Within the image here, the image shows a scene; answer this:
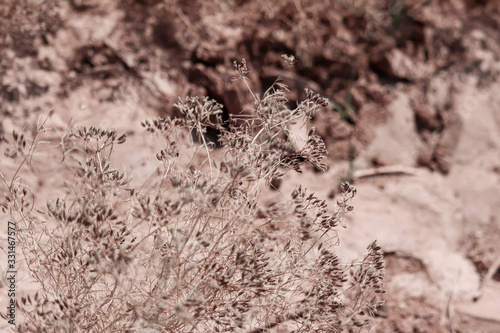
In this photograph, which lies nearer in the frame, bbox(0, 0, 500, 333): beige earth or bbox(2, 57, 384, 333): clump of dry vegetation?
bbox(2, 57, 384, 333): clump of dry vegetation

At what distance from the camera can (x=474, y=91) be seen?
4.66 metres

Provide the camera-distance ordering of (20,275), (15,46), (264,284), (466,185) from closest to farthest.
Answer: (264,284), (20,275), (15,46), (466,185)

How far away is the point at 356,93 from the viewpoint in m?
4.53

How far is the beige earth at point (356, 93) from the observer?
3.65 m

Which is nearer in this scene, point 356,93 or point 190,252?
point 190,252

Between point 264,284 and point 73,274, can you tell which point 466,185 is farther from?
point 73,274

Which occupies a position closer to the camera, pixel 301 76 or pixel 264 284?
pixel 264 284

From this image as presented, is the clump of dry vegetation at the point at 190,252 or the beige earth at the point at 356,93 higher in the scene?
the beige earth at the point at 356,93

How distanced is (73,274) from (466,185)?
11.4 ft

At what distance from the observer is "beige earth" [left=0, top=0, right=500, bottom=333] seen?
12.0 ft

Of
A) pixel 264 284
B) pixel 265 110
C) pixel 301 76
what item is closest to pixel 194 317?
pixel 264 284

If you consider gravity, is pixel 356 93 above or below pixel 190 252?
above

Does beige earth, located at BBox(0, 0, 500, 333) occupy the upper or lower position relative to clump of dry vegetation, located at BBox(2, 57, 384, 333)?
upper

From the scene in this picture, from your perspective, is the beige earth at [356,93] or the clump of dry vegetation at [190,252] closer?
the clump of dry vegetation at [190,252]
